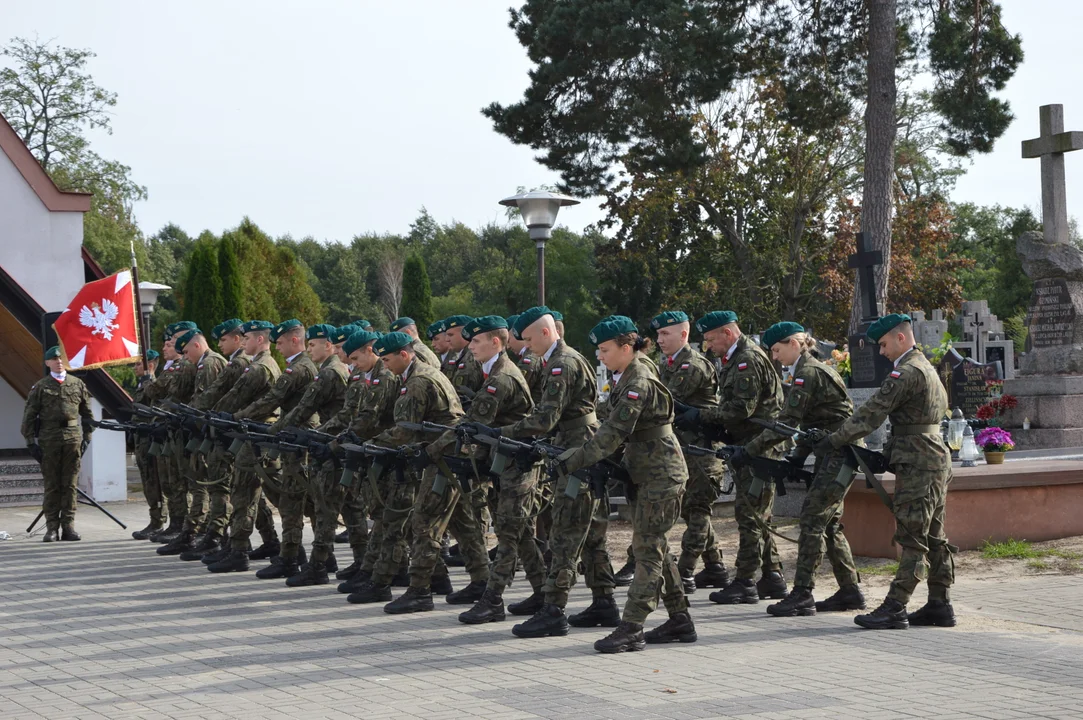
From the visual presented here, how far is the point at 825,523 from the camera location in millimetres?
8641

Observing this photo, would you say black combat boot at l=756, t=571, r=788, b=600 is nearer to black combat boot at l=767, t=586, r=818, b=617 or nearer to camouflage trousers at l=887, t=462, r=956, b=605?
black combat boot at l=767, t=586, r=818, b=617

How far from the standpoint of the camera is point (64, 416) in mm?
14195

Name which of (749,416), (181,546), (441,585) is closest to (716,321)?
(749,416)

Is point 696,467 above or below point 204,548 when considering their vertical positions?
above

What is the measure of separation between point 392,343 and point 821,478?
3.22 meters

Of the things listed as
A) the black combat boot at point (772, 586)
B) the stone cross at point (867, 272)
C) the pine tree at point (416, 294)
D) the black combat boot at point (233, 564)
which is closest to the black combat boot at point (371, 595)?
the black combat boot at point (233, 564)

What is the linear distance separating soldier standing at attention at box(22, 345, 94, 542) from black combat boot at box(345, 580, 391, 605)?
5.87m

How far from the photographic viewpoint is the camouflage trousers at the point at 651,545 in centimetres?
748

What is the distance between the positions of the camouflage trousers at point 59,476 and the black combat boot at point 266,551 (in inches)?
119

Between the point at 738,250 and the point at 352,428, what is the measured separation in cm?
2995

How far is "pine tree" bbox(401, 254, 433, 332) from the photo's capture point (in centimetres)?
4381

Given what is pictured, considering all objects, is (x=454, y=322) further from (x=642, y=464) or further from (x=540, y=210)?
(x=540, y=210)

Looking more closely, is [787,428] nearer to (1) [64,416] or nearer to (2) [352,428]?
(2) [352,428]

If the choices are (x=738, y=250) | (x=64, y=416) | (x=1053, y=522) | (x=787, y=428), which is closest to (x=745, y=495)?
(x=787, y=428)
